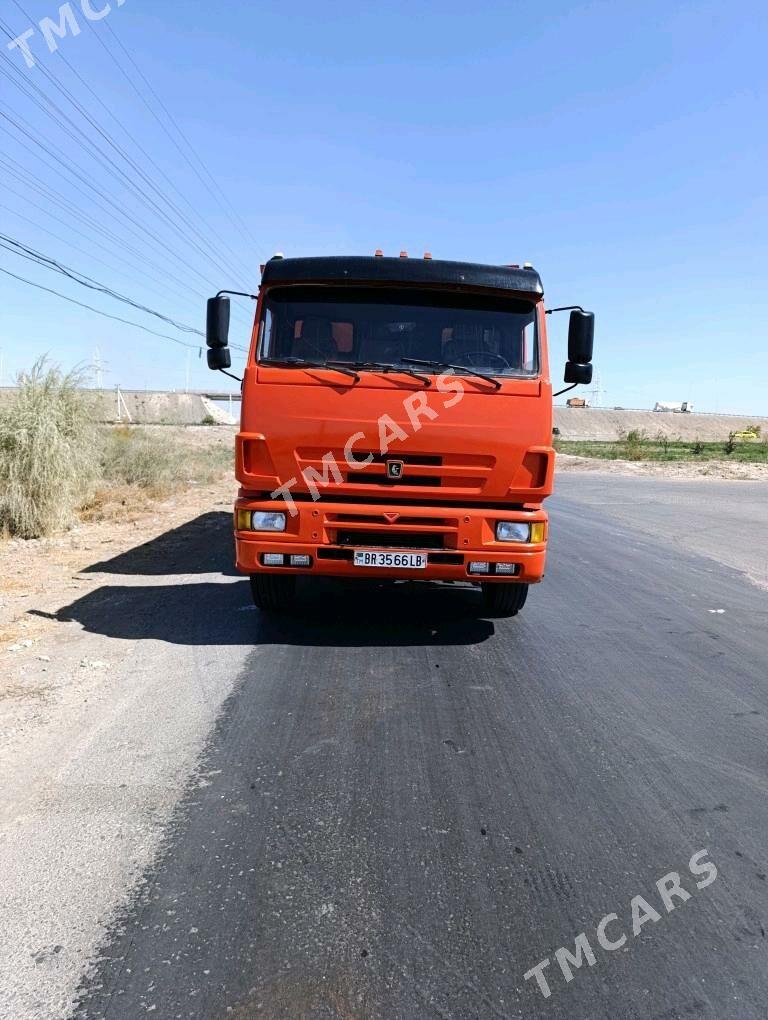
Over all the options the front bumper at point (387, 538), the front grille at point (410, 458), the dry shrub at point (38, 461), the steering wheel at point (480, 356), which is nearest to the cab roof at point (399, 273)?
the steering wheel at point (480, 356)

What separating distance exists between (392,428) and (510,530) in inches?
43.8

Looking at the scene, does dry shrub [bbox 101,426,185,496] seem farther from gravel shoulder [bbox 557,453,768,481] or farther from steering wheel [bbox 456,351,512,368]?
gravel shoulder [bbox 557,453,768,481]

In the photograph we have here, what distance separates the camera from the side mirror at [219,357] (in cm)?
573

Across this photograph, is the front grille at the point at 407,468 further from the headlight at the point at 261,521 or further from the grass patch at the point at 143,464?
the grass patch at the point at 143,464

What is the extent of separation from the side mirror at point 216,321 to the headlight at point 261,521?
1.57 metres

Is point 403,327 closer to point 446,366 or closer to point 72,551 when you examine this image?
point 446,366

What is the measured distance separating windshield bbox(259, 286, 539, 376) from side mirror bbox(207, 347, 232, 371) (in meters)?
0.61

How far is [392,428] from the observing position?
4.85m

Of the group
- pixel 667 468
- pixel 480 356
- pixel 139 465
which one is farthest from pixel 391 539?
pixel 667 468

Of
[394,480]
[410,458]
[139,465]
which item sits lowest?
[139,465]

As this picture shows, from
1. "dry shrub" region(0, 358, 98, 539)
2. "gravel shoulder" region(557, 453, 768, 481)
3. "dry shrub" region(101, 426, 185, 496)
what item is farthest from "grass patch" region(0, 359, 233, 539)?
"gravel shoulder" region(557, 453, 768, 481)

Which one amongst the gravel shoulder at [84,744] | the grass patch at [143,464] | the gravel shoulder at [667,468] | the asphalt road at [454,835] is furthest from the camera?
the gravel shoulder at [667,468]

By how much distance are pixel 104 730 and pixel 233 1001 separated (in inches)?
79.9

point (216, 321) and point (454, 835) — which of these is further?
point (216, 321)
